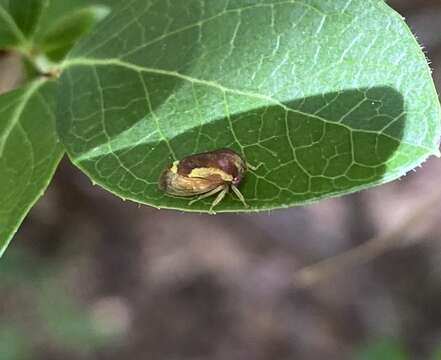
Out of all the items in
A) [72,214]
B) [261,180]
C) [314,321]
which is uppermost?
[261,180]

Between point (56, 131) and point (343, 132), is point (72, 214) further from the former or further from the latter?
point (343, 132)

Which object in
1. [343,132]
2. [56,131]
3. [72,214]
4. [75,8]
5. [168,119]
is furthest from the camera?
[72,214]

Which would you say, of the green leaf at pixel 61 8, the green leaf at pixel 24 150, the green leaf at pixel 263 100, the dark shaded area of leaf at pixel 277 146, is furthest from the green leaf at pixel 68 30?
the dark shaded area of leaf at pixel 277 146

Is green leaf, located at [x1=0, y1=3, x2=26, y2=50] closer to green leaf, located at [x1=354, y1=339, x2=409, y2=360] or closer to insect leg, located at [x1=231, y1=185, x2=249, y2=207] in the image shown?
insect leg, located at [x1=231, y1=185, x2=249, y2=207]

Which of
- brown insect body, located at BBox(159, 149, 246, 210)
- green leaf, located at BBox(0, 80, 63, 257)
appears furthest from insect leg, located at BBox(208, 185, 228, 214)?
green leaf, located at BBox(0, 80, 63, 257)

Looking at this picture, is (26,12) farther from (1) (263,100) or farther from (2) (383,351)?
(2) (383,351)

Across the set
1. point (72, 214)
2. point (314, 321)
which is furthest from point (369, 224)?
point (72, 214)
